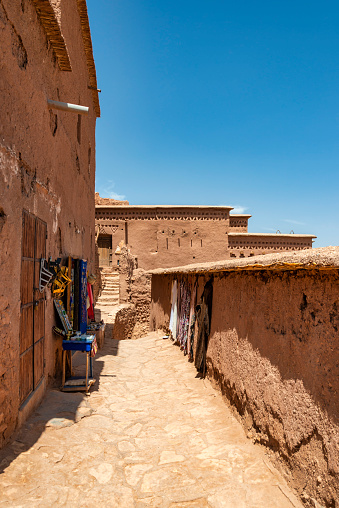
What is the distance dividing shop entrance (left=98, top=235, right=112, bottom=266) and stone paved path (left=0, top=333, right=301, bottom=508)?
16295mm

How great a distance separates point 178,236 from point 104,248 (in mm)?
4691

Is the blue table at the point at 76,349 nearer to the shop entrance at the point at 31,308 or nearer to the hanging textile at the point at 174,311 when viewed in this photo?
the shop entrance at the point at 31,308

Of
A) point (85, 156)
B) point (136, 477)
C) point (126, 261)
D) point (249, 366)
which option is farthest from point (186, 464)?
point (126, 261)

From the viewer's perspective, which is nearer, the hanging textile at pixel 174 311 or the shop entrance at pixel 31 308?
the shop entrance at pixel 31 308

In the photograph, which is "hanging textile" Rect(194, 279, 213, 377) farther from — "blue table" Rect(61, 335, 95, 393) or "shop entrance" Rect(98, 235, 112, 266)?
"shop entrance" Rect(98, 235, 112, 266)

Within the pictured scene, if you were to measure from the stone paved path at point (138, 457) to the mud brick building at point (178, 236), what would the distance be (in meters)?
15.7

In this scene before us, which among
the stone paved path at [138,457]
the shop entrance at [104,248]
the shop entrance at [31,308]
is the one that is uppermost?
the shop entrance at [104,248]

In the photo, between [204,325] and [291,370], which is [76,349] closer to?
[204,325]

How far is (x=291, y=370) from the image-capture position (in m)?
2.90

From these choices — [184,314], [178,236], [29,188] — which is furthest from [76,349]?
[178,236]

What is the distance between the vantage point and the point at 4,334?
A: 3.09 meters

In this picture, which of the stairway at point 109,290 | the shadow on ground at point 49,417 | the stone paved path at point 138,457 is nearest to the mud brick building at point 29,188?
the shadow on ground at point 49,417

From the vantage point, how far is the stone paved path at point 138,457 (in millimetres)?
2723

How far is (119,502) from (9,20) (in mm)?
4301
